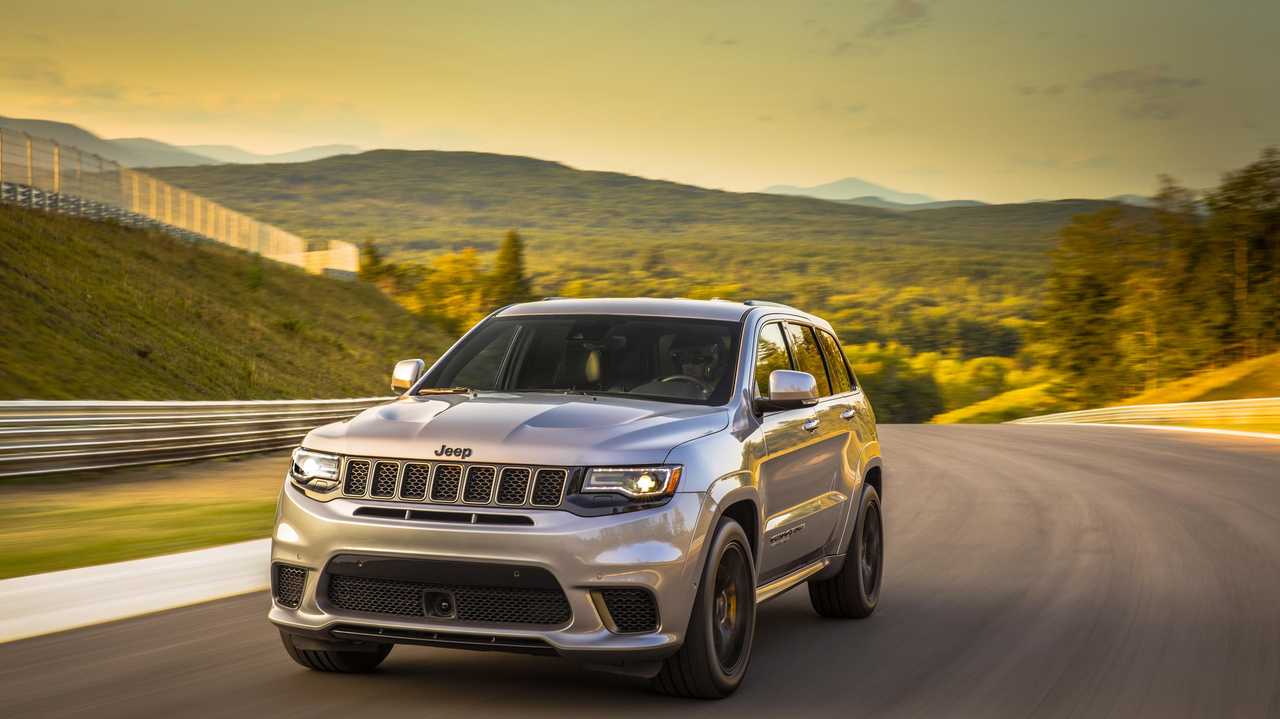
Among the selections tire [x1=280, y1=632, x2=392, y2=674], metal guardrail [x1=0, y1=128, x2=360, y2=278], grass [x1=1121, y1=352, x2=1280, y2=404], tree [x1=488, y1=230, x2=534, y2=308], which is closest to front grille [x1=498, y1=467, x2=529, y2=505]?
tire [x1=280, y1=632, x2=392, y2=674]

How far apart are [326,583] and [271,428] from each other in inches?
718

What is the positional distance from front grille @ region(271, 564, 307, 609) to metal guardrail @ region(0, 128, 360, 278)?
124 feet

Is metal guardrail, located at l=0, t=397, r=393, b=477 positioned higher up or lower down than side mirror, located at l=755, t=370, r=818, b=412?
lower down

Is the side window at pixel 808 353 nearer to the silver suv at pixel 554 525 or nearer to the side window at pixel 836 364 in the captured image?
the side window at pixel 836 364

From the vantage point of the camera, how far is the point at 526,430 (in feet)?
19.5

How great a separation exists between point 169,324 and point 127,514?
107 ft

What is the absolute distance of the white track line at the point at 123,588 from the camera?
7824 mm

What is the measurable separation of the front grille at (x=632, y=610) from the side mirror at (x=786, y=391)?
1.50 meters

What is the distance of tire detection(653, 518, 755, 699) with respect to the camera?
239 inches

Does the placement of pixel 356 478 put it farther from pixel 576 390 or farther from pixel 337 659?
pixel 576 390

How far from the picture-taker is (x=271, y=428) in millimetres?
23562

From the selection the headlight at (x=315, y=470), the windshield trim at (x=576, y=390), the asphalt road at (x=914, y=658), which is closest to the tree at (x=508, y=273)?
the asphalt road at (x=914, y=658)

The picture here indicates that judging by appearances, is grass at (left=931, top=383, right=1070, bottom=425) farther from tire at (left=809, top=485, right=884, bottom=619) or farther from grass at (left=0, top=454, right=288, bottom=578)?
tire at (left=809, top=485, right=884, bottom=619)

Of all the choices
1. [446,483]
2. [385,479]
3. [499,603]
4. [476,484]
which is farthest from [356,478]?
[499,603]
